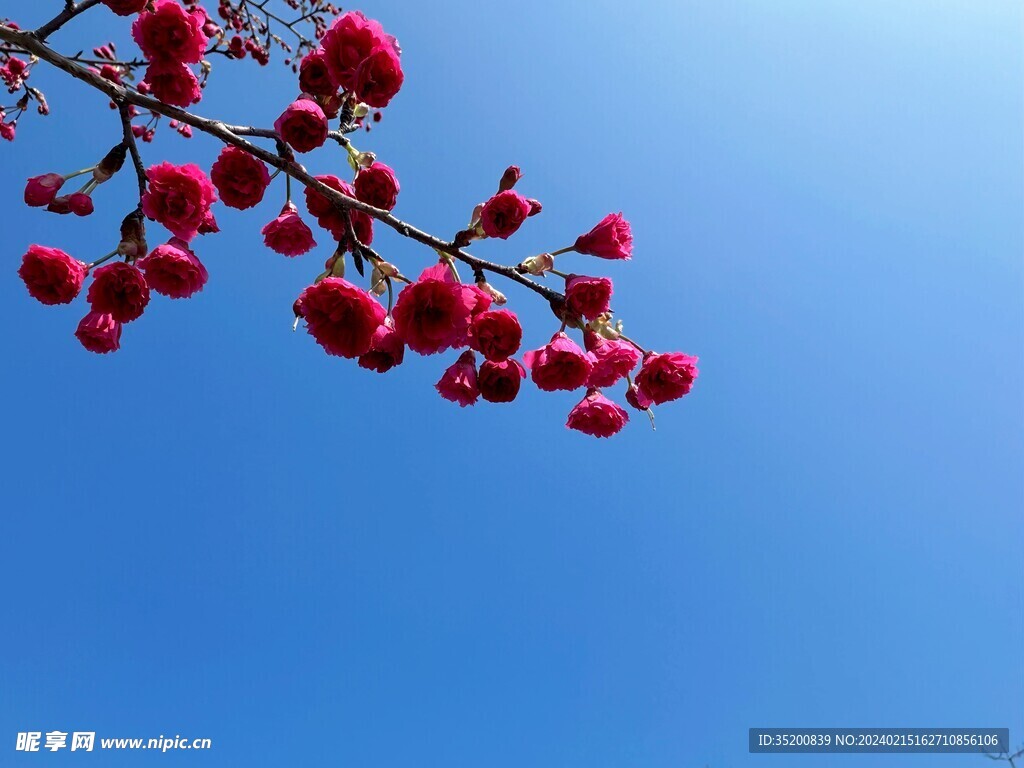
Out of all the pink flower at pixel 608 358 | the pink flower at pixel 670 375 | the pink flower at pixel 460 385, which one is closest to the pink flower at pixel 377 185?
the pink flower at pixel 460 385

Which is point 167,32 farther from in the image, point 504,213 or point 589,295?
point 589,295

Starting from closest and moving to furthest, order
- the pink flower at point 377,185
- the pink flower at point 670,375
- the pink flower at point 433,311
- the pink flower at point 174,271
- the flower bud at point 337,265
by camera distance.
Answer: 1. the pink flower at point 433,311
2. the pink flower at point 174,271
3. the flower bud at point 337,265
4. the pink flower at point 377,185
5. the pink flower at point 670,375

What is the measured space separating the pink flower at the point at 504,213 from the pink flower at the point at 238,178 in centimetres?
89

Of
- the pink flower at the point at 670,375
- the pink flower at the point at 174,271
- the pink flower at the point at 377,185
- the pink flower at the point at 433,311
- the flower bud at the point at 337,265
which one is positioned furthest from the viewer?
the pink flower at the point at 670,375

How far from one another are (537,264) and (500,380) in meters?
0.49

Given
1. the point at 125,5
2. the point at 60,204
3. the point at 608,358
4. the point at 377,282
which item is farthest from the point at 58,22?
the point at 608,358

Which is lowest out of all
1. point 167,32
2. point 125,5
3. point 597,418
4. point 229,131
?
point 597,418

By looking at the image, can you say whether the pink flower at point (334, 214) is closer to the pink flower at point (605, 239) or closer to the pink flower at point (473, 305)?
the pink flower at point (473, 305)

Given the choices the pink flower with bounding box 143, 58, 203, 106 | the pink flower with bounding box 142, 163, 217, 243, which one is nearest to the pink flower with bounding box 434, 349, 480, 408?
the pink flower with bounding box 142, 163, 217, 243

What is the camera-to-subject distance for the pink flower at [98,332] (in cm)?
222

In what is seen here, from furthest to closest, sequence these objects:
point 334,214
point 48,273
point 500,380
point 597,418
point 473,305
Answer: point 597,418
point 334,214
point 500,380
point 48,273
point 473,305

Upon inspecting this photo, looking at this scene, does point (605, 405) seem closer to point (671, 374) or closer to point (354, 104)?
point (671, 374)

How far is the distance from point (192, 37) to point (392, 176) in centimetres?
84

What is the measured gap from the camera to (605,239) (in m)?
2.51
